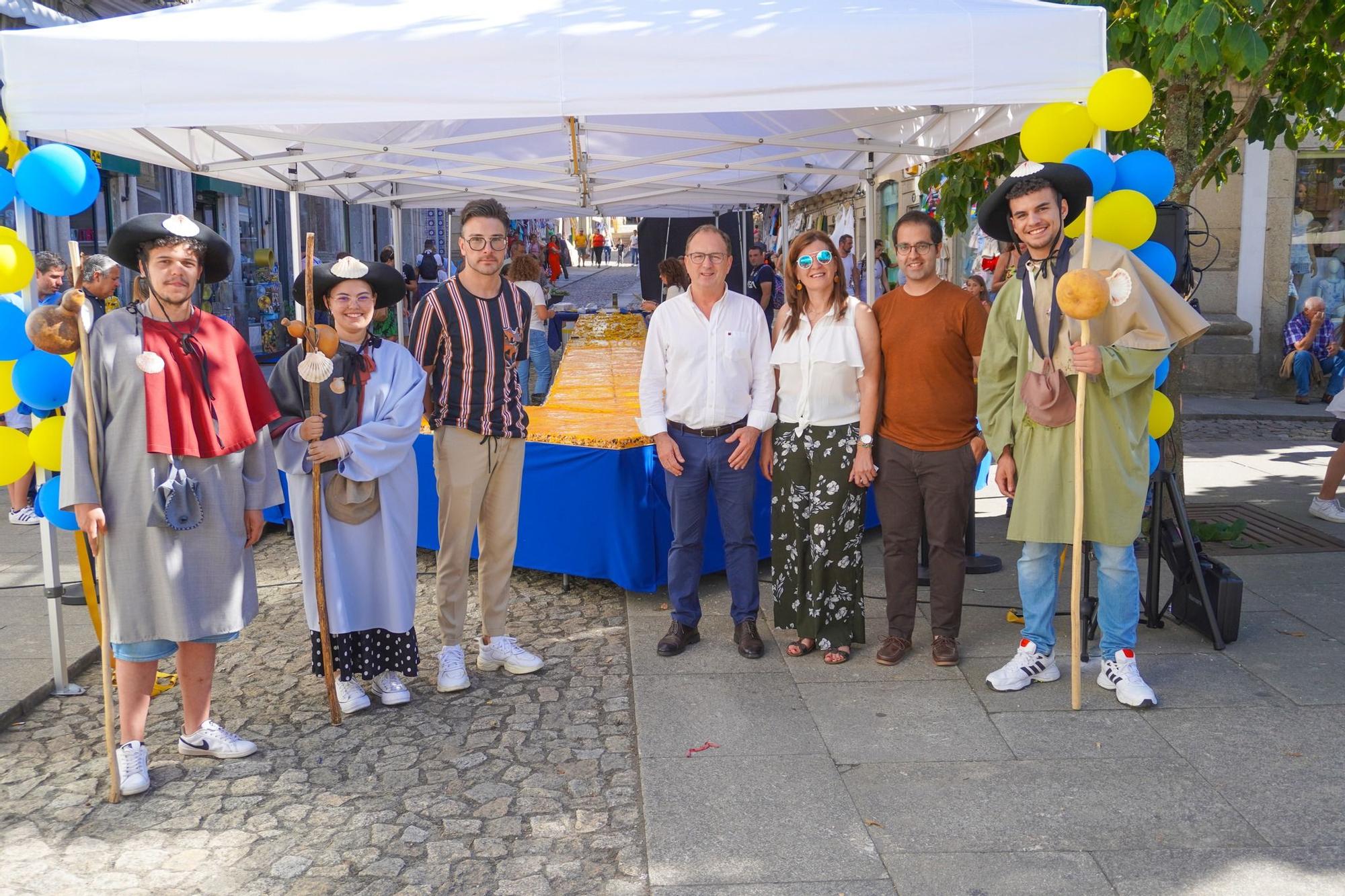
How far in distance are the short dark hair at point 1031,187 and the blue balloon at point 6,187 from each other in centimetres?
346

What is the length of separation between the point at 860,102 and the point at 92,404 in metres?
2.76

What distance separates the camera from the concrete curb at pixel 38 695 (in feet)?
13.8

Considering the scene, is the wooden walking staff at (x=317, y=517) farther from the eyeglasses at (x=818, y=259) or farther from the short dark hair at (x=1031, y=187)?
the short dark hair at (x=1031, y=187)

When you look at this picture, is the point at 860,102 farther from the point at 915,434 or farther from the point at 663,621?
the point at 663,621

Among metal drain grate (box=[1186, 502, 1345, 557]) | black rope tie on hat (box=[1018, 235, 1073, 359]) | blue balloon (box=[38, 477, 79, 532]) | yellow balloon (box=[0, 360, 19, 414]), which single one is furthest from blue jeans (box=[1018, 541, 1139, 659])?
yellow balloon (box=[0, 360, 19, 414])

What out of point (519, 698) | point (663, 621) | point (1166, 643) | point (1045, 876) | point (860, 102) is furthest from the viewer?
point (663, 621)

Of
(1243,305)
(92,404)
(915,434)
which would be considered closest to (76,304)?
(92,404)

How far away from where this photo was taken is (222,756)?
3.88 meters

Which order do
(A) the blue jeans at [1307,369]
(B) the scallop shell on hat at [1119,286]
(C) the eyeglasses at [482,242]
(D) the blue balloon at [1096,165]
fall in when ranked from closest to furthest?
1. (B) the scallop shell on hat at [1119,286]
2. (D) the blue balloon at [1096,165]
3. (C) the eyeglasses at [482,242]
4. (A) the blue jeans at [1307,369]

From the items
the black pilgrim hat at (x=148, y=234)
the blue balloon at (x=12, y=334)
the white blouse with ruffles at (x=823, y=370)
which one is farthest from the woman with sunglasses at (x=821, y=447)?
the blue balloon at (x=12, y=334)

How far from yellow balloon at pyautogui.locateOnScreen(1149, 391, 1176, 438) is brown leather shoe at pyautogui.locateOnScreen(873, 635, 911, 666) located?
4.32ft

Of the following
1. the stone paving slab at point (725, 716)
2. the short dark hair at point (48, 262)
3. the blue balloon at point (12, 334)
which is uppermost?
the short dark hair at point (48, 262)

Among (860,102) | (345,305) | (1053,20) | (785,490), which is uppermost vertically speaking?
(1053,20)

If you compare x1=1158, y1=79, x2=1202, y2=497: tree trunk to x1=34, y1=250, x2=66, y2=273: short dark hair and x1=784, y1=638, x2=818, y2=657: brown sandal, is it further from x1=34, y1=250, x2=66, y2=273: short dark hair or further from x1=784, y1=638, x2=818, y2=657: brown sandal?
x1=34, y1=250, x2=66, y2=273: short dark hair
